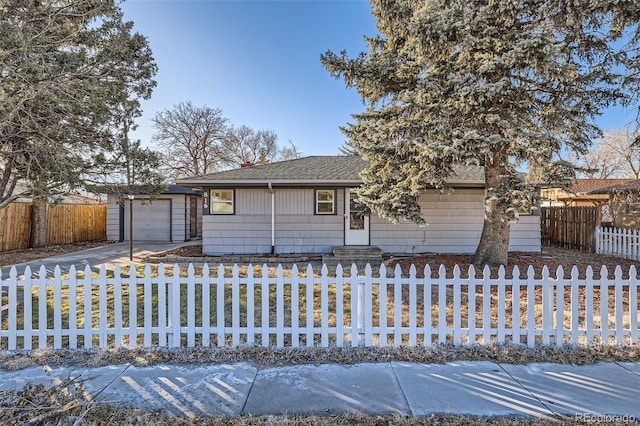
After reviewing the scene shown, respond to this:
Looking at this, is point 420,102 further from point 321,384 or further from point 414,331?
point 321,384

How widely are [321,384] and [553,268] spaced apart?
7.35 meters

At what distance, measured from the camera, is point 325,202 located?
10.5 meters

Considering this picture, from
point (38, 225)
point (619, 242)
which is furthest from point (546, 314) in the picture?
point (38, 225)

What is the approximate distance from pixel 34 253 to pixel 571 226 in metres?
20.0

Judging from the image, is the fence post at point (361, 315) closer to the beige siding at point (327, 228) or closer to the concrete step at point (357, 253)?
the concrete step at point (357, 253)

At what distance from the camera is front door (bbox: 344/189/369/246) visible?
34.1 ft

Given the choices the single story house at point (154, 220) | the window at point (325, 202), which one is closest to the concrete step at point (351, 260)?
the window at point (325, 202)

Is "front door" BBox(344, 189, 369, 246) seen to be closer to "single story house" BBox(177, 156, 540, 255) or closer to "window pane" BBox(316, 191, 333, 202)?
"single story house" BBox(177, 156, 540, 255)

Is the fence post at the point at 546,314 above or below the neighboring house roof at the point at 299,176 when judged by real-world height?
below

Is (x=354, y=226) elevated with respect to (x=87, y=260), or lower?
elevated

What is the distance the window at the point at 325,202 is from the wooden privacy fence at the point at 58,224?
8609mm

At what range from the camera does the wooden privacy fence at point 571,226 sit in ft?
34.6

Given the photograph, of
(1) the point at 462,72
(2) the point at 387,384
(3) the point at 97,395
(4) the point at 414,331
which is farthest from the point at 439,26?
(3) the point at 97,395

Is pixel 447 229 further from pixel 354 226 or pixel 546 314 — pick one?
pixel 546 314
